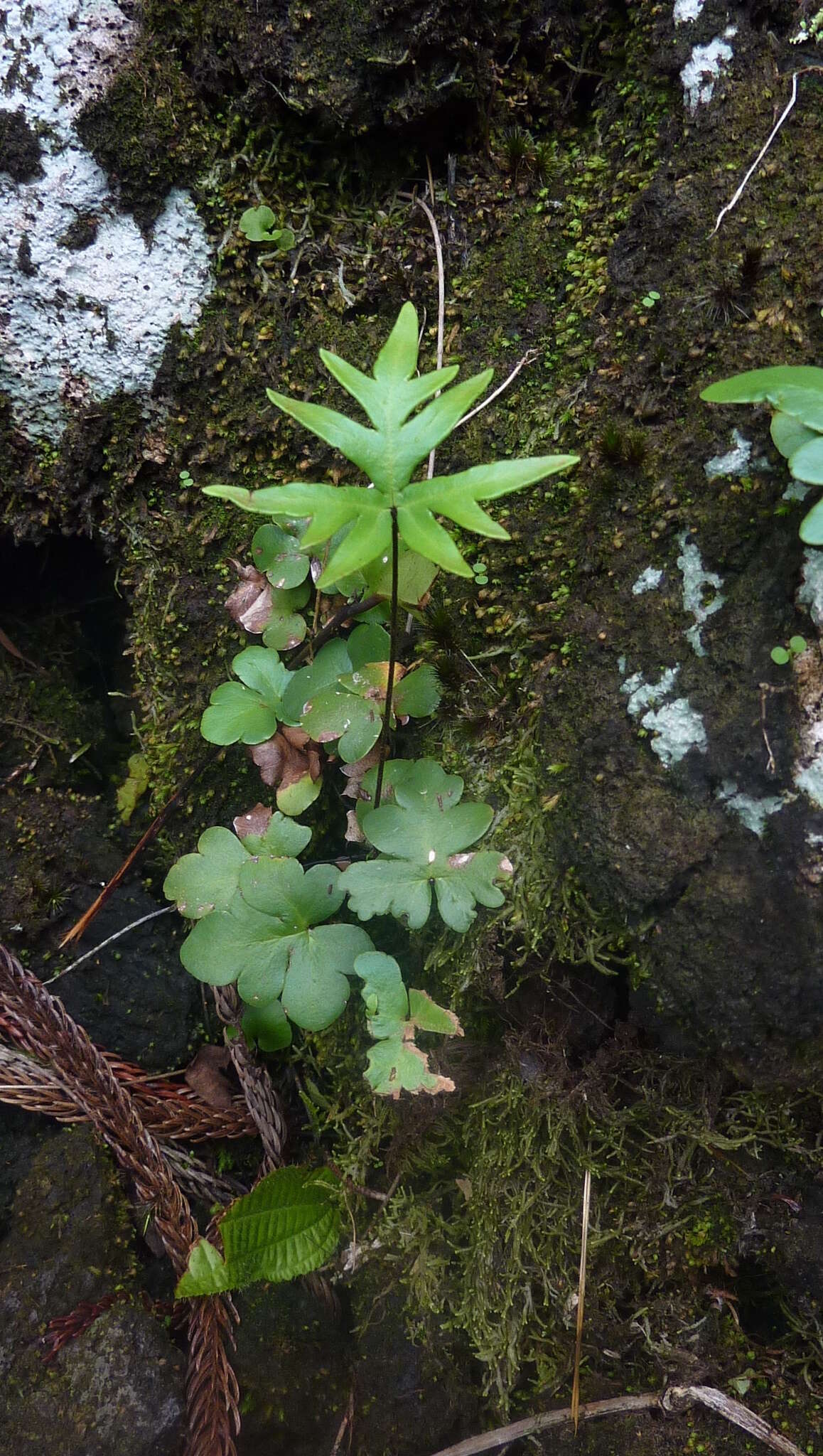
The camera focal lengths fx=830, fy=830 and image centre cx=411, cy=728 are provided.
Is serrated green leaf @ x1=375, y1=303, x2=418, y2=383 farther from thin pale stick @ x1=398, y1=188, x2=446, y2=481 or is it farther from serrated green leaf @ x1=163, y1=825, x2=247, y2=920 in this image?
serrated green leaf @ x1=163, y1=825, x2=247, y2=920

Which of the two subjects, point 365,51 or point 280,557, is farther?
point 280,557

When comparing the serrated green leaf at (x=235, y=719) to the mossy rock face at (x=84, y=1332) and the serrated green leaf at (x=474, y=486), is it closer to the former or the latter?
the serrated green leaf at (x=474, y=486)

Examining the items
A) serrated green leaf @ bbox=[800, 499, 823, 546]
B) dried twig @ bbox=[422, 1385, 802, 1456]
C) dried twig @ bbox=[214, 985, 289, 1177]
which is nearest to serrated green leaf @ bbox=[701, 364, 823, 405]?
serrated green leaf @ bbox=[800, 499, 823, 546]

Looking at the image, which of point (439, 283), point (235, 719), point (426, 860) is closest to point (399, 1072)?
point (426, 860)

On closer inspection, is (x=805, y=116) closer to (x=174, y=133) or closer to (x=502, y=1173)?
(x=174, y=133)

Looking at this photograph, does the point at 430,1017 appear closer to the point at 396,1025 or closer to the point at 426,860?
the point at 396,1025

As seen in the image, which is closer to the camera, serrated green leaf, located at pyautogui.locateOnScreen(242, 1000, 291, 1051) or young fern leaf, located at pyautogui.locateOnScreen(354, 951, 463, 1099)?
young fern leaf, located at pyautogui.locateOnScreen(354, 951, 463, 1099)
